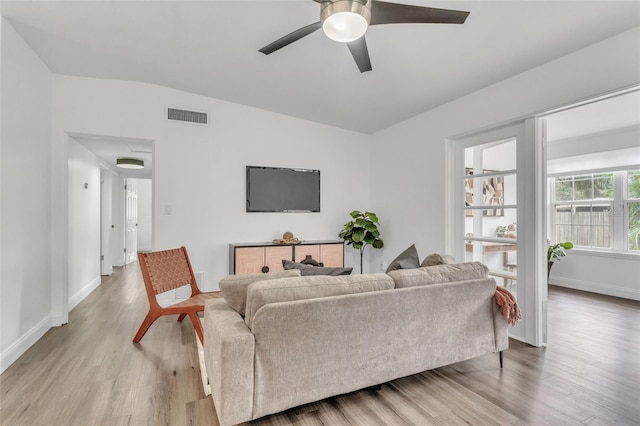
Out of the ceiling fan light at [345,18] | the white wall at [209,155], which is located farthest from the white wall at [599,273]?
the ceiling fan light at [345,18]

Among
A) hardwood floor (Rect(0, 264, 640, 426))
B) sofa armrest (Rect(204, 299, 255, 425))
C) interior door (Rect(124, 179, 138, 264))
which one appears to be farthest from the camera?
interior door (Rect(124, 179, 138, 264))

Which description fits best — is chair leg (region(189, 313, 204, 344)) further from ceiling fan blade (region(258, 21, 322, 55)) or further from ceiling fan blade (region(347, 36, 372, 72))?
ceiling fan blade (region(347, 36, 372, 72))

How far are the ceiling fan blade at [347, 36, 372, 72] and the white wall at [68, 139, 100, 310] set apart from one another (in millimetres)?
3541

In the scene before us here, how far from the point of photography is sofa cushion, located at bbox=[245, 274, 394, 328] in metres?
1.67

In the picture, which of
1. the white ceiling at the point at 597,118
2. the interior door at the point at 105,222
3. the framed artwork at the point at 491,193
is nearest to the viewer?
the framed artwork at the point at 491,193

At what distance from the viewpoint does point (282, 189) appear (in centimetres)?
454

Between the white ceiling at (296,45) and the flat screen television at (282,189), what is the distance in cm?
109

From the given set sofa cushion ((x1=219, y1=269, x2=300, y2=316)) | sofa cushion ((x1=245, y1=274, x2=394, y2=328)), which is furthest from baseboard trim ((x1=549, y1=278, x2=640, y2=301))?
sofa cushion ((x1=219, y1=269, x2=300, y2=316))

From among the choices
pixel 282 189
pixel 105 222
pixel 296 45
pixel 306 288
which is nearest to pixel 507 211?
pixel 306 288

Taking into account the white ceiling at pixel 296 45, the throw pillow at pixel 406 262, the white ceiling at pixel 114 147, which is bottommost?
the throw pillow at pixel 406 262

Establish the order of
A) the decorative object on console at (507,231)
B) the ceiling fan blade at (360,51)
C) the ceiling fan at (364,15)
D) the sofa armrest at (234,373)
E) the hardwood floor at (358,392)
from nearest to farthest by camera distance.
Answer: the sofa armrest at (234,373), the ceiling fan at (364,15), the hardwood floor at (358,392), the ceiling fan blade at (360,51), the decorative object on console at (507,231)

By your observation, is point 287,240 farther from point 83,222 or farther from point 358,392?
point 83,222

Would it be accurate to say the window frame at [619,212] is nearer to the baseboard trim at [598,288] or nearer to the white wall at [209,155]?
the baseboard trim at [598,288]

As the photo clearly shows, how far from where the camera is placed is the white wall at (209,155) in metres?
3.57
